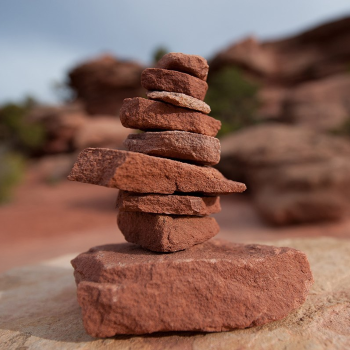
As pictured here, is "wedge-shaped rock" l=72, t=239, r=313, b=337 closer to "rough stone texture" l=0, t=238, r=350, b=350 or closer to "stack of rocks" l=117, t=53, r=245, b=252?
"rough stone texture" l=0, t=238, r=350, b=350

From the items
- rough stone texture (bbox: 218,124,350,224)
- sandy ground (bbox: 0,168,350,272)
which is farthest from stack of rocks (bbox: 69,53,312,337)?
rough stone texture (bbox: 218,124,350,224)

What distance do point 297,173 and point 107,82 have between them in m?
23.8

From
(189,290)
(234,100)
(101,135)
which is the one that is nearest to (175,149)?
(189,290)

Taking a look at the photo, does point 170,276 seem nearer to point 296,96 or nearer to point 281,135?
point 281,135

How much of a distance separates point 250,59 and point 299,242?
25534 millimetres

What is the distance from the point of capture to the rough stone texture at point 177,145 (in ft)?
11.1

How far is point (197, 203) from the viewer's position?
11.5 ft

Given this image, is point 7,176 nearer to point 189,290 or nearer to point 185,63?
point 185,63

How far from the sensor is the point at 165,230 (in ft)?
11.0

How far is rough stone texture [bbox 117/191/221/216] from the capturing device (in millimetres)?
3305

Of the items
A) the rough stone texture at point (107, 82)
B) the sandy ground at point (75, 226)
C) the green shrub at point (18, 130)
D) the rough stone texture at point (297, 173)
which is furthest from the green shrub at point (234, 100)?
the green shrub at point (18, 130)

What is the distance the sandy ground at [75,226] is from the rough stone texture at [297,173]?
1.87 feet

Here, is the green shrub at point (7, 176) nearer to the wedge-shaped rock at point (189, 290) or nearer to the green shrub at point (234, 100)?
the green shrub at point (234, 100)

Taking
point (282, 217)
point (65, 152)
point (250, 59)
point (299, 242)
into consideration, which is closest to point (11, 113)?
point (65, 152)
